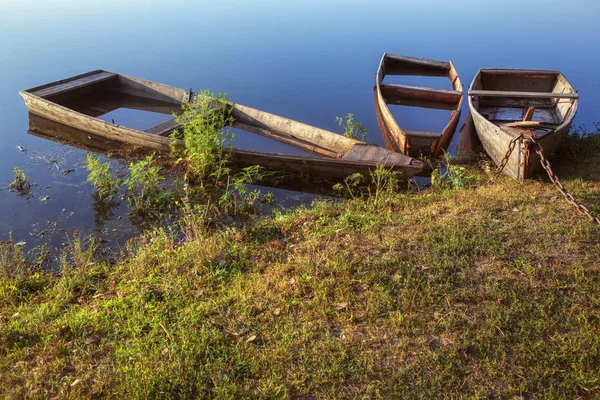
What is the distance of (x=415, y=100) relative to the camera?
42.6 feet

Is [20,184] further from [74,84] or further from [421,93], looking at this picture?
[421,93]

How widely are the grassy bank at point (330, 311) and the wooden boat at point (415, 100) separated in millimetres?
2719

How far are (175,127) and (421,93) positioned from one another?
6435 millimetres

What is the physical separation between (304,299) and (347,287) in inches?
20.3

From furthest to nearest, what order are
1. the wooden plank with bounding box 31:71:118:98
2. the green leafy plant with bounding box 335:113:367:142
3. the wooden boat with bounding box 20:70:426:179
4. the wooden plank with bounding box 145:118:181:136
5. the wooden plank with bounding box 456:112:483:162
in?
the wooden plank with bounding box 31:71:118:98
the green leafy plant with bounding box 335:113:367:142
the wooden plank with bounding box 145:118:181:136
the wooden plank with bounding box 456:112:483:162
the wooden boat with bounding box 20:70:426:179

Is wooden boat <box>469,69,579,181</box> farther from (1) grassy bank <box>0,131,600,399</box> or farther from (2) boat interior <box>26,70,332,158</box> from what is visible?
(2) boat interior <box>26,70,332,158</box>

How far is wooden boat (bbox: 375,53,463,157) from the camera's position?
987 cm

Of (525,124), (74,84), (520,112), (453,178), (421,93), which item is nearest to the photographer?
(525,124)

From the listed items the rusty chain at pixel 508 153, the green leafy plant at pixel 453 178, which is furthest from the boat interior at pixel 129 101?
the rusty chain at pixel 508 153

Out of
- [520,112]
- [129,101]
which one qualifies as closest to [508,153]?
[520,112]

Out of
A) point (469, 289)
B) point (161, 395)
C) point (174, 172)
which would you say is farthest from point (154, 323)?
point (174, 172)

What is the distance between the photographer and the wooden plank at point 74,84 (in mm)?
12477

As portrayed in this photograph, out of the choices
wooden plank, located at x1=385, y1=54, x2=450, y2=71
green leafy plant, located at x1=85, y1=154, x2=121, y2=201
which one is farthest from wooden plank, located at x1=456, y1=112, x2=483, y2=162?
green leafy plant, located at x1=85, y1=154, x2=121, y2=201

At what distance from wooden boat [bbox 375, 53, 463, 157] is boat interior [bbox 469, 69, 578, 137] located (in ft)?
2.12
